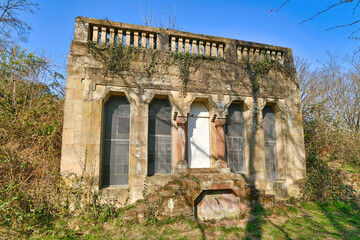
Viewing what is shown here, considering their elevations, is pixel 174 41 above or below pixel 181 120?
above

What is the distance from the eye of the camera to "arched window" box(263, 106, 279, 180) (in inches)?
330

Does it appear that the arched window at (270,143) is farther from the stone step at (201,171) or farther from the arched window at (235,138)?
the stone step at (201,171)

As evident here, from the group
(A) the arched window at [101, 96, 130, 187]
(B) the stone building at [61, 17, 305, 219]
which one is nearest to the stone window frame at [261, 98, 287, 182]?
(B) the stone building at [61, 17, 305, 219]

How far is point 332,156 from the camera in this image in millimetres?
10930

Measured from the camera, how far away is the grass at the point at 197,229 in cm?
501

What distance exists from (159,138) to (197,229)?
314cm

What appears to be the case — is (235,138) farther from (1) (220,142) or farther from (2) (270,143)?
(2) (270,143)

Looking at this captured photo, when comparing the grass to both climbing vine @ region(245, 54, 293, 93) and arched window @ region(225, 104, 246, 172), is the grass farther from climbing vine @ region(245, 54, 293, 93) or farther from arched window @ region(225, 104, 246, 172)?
climbing vine @ region(245, 54, 293, 93)

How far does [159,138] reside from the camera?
293 inches

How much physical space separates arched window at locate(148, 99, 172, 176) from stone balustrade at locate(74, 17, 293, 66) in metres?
2.09

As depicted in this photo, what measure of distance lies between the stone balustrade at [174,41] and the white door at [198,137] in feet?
7.03

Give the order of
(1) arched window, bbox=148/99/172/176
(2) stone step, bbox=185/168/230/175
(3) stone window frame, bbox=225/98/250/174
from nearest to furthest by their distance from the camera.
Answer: (2) stone step, bbox=185/168/230/175, (1) arched window, bbox=148/99/172/176, (3) stone window frame, bbox=225/98/250/174

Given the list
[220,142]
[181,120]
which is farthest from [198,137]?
[181,120]

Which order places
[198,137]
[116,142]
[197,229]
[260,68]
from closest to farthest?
[197,229], [116,142], [198,137], [260,68]
